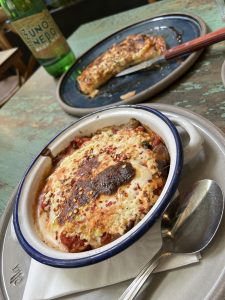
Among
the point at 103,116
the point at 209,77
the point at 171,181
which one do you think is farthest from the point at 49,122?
the point at 171,181

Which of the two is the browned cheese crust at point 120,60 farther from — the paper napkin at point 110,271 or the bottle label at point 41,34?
the paper napkin at point 110,271

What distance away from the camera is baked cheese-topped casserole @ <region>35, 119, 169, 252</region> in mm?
425

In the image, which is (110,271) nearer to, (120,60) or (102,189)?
(102,189)

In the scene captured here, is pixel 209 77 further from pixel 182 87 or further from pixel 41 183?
pixel 41 183

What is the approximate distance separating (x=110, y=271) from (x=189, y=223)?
0.12 metres

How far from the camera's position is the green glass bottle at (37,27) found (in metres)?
0.92

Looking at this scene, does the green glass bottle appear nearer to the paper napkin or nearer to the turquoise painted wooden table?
the turquoise painted wooden table

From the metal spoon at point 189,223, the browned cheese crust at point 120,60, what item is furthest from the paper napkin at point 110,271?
the browned cheese crust at point 120,60

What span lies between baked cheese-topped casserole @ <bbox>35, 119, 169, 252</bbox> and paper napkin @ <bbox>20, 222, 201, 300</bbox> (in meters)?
0.03

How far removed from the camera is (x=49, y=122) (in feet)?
2.86

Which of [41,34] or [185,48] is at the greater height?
[41,34]

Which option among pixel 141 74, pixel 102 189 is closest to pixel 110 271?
pixel 102 189

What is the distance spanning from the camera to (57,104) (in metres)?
0.93

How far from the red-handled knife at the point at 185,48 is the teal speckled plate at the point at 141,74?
0.05ft
